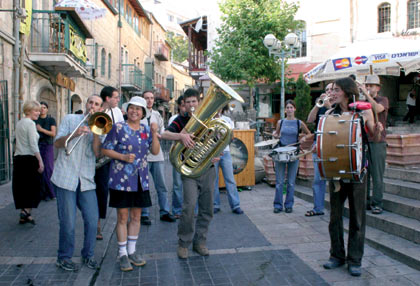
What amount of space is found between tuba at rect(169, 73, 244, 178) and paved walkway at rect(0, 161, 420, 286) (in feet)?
3.39

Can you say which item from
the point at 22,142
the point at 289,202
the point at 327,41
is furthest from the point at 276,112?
the point at 22,142

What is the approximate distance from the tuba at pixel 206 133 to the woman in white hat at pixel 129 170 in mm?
318

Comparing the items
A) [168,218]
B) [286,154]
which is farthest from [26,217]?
[286,154]

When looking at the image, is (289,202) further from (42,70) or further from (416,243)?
(42,70)

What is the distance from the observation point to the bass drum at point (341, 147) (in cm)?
335

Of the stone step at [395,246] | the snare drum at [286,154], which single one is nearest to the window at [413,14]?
the snare drum at [286,154]

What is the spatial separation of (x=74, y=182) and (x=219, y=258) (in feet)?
5.79

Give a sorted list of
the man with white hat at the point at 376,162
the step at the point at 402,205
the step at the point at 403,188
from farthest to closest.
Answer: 1. the step at the point at 403,188
2. the man with white hat at the point at 376,162
3. the step at the point at 402,205

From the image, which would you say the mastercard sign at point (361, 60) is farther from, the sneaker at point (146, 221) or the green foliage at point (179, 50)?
the green foliage at point (179, 50)

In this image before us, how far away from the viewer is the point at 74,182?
358 cm

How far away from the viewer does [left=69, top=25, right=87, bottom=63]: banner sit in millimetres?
13922

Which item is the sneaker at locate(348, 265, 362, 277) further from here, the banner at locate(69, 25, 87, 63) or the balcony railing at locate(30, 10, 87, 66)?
the banner at locate(69, 25, 87, 63)

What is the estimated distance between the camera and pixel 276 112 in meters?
21.9

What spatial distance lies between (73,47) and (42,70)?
61.4 inches
